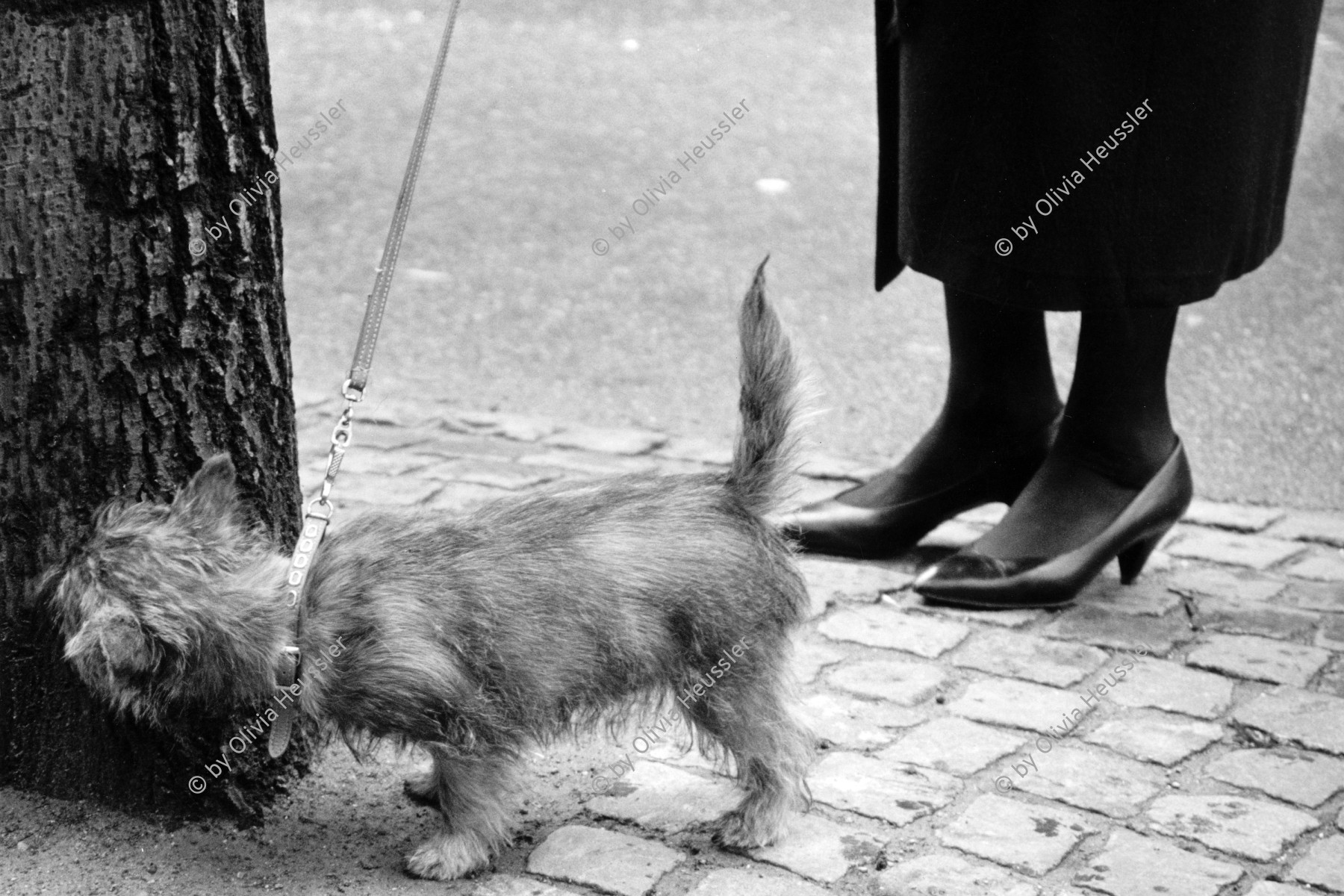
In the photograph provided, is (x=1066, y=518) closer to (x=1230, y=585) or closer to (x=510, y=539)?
(x=1230, y=585)

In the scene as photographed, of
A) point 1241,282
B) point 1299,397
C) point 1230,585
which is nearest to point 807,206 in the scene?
point 1241,282

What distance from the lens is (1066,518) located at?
4426 mm

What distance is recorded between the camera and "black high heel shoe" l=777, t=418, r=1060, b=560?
15.6 ft

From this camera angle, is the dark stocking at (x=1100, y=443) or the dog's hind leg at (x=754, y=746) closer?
the dog's hind leg at (x=754, y=746)

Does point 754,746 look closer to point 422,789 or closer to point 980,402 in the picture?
point 422,789

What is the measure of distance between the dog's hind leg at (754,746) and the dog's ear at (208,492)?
1.05 metres

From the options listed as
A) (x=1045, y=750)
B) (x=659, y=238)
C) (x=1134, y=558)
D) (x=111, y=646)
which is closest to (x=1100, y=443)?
(x=1134, y=558)

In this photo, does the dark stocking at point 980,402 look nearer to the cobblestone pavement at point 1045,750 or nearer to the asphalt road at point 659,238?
the cobblestone pavement at point 1045,750

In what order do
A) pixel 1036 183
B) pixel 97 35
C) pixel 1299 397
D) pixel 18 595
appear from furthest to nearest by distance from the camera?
1. pixel 1299 397
2. pixel 1036 183
3. pixel 18 595
4. pixel 97 35

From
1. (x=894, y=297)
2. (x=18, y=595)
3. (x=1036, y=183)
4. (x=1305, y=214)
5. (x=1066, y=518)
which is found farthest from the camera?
(x=1305, y=214)

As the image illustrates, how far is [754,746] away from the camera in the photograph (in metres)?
3.15

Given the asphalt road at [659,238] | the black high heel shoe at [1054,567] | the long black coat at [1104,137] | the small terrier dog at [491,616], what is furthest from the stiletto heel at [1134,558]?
the small terrier dog at [491,616]

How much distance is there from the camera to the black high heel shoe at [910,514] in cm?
476

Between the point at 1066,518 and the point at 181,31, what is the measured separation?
2.83m
